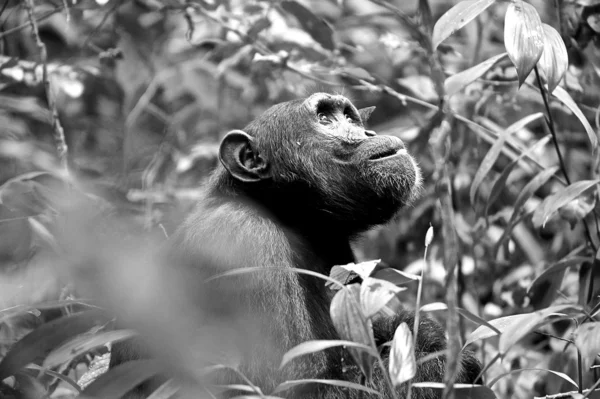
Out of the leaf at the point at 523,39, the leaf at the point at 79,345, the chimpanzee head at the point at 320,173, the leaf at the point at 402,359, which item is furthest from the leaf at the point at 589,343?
the chimpanzee head at the point at 320,173

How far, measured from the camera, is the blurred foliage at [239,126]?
288 cm

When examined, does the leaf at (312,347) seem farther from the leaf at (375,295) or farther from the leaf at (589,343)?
the leaf at (589,343)

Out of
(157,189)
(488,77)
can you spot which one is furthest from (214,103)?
(488,77)

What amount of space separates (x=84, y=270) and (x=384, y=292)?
0.99 m

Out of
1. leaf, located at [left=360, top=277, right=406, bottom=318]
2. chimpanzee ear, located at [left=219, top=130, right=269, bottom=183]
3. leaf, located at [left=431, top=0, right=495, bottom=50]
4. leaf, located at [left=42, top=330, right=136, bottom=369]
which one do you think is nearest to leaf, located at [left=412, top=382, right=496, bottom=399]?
A: leaf, located at [left=360, top=277, right=406, bottom=318]

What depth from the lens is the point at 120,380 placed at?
2.67m

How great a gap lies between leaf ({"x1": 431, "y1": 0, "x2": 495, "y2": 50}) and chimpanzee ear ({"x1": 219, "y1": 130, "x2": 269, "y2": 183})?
→ 165 centimetres

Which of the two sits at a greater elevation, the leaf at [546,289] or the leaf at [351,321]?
the leaf at [351,321]

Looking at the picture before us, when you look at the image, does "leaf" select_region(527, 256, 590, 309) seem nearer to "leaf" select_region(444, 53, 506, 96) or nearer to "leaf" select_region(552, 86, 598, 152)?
"leaf" select_region(552, 86, 598, 152)

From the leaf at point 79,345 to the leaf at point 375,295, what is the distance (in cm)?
82

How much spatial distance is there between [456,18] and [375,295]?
57.6 inches

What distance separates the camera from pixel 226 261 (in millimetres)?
3959

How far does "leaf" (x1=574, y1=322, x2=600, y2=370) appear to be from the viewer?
8.67 feet

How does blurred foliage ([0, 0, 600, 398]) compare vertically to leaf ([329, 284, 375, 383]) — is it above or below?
below
